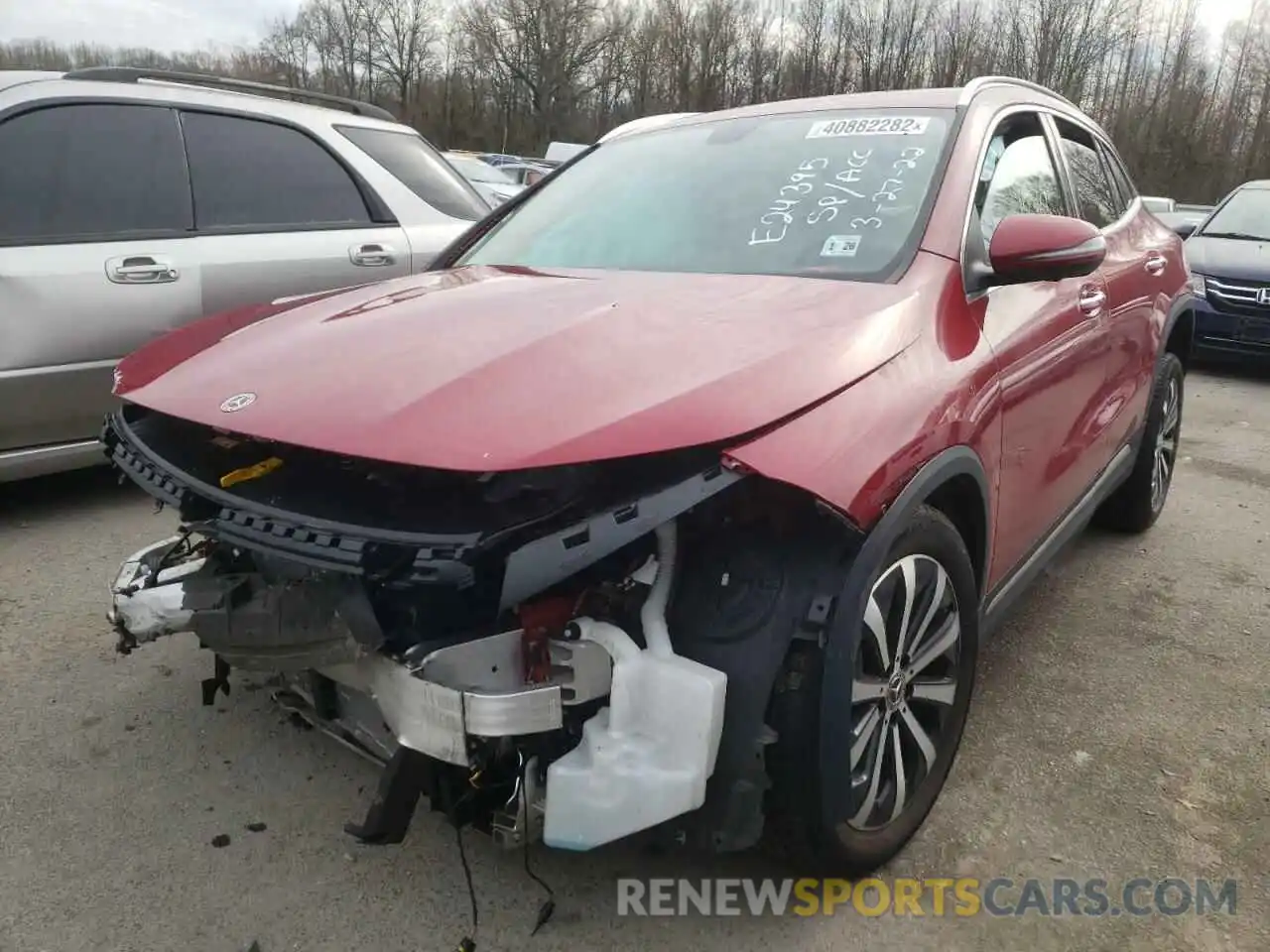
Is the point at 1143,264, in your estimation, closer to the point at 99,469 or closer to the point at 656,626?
the point at 656,626

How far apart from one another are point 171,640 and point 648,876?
185 centimetres

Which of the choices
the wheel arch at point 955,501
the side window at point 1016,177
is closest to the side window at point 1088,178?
the side window at point 1016,177

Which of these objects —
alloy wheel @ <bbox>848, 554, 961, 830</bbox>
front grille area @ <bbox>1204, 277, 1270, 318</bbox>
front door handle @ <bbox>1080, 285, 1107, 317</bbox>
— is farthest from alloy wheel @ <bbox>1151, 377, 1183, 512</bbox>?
front grille area @ <bbox>1204, 277, 1270, 318</bbox>

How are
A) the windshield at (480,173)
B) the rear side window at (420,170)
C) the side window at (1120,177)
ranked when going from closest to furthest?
the side window at (1120,177)
the rear side window at (420,170)
the windshield at (480,173)

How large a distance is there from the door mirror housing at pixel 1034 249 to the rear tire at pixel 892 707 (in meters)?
0.65

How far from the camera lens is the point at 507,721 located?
1704 mm

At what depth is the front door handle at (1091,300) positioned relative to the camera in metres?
3.00

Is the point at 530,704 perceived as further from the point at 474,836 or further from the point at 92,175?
the point at 92,175

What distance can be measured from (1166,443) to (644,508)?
3.67 metres

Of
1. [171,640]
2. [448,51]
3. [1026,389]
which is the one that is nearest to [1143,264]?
[1026,389]

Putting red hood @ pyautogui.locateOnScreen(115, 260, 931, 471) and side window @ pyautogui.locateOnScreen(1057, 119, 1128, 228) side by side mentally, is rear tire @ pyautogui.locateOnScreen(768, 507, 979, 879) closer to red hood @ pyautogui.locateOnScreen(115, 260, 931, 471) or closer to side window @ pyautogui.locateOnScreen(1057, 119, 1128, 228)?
red hood @ pyautogui.locateOnScreen(115, 260, 931, 471)

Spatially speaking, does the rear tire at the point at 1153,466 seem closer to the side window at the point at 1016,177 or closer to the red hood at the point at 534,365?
the side window at the point at 1016,177

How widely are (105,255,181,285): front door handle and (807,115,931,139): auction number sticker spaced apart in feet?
9.00

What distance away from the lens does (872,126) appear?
2.81 metres
